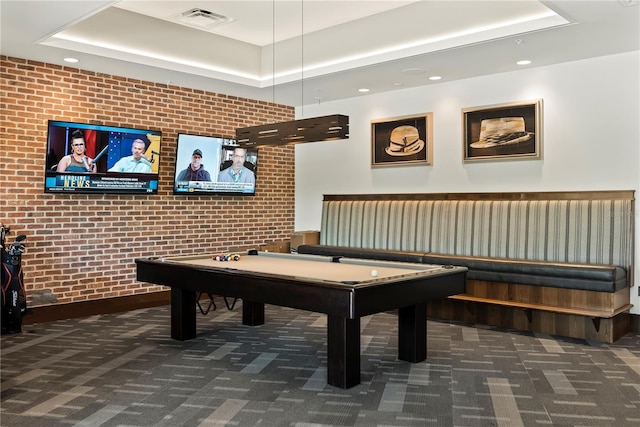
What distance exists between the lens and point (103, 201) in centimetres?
636

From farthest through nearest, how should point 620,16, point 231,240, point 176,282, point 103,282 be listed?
point 231,240
point 103,282
point 176,282
point 620,16

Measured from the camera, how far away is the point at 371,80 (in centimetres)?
676

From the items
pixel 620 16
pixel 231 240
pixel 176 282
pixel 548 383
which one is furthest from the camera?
pixel 231 240

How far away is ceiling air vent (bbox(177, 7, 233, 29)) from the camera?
578 cm

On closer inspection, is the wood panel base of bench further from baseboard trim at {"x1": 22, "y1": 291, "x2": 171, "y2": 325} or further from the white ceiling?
baseboard trim at {"x1": 22, "y1": 291, "x2": 171, "y2": 325}

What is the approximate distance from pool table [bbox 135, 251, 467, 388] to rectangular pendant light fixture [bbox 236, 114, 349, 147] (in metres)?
1.10

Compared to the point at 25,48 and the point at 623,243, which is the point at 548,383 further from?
the point at 25,48

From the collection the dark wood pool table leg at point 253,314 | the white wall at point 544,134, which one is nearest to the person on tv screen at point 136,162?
the dark wood pool table leg at point 253,314

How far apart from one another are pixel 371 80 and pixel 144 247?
11.2ft

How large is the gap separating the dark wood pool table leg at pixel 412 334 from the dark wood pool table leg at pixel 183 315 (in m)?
1.95

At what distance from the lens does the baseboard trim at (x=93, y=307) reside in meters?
5.83

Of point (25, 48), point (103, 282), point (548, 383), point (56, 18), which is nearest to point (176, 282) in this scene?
point (103, 282)

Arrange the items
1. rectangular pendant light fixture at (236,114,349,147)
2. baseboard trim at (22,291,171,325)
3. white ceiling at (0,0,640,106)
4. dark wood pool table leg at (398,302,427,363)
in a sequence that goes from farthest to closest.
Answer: baseboard trim at (22,291,171,325) → white ceiling at (0,0,640,106) → rectangular pendant light fixture at (236,114,349,147) → dark wood pool table leg at (398,302,427,363)

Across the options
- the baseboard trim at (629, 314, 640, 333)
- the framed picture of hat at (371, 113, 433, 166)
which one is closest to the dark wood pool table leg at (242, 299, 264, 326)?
Result: the framed picture of hat at (371, 113, 433, 166)
